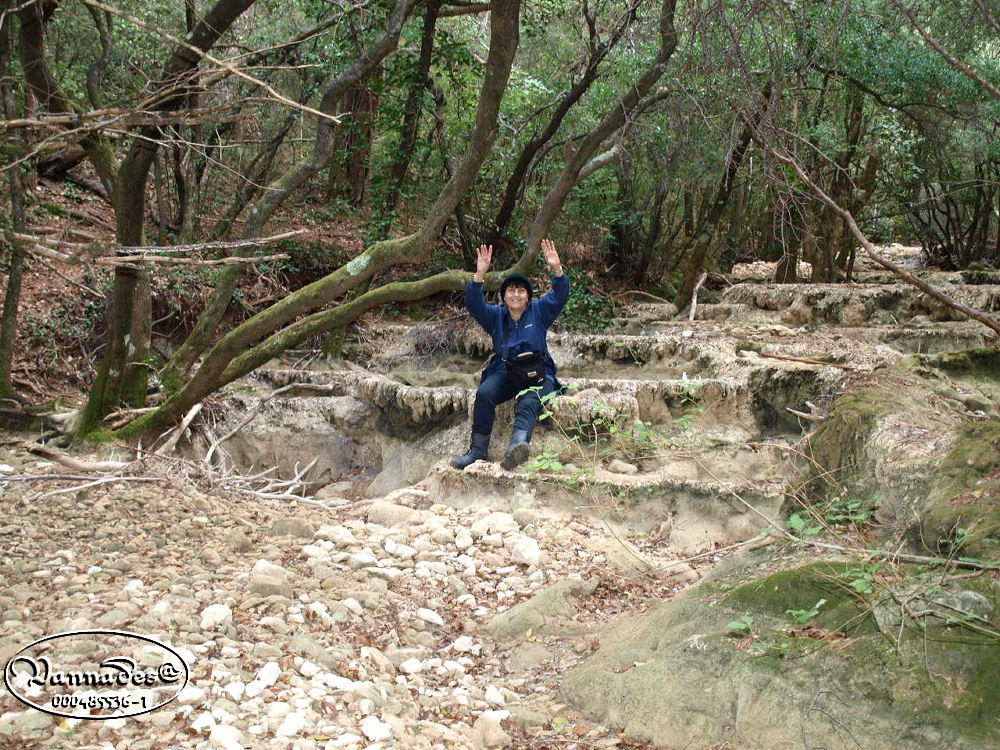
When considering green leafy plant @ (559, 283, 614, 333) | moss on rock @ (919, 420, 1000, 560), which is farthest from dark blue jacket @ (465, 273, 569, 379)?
green leafy plant @ (559, 283, 614, 333)

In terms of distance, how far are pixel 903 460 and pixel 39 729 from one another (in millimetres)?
3263

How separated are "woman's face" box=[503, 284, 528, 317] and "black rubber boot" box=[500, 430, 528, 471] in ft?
3.03

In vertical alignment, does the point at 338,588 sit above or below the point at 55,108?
below

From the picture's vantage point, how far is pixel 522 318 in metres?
5.45

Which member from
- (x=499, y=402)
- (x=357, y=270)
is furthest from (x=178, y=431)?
(x=499, y=402)

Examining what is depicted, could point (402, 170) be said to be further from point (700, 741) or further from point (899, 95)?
point (700, 741)

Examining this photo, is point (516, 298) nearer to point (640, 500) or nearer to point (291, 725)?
point (640, 500)

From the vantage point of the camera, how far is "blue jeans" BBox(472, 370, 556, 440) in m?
5.24

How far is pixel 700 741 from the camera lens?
2352 mm

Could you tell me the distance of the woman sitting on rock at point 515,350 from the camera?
525cm

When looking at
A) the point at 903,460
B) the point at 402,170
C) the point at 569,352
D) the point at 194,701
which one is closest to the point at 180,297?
the point at 402,170

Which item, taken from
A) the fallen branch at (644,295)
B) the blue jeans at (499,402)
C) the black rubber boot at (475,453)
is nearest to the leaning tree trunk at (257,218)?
the blue jeans at (499,402)

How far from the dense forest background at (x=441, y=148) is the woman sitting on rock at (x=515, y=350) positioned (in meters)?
0.51

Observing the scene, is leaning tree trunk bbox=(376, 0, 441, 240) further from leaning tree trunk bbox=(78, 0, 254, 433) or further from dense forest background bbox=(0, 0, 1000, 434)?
leaning tree trunk bbox=(78, 0, 254, 433)
